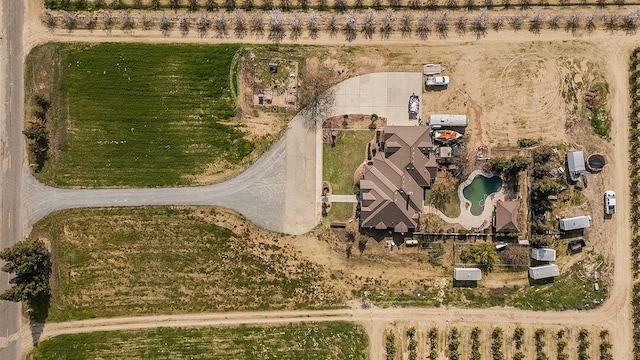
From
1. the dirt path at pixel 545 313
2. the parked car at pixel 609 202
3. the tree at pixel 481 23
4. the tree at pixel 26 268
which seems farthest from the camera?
the tree at pixel 481 23

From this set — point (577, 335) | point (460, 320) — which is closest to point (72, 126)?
point (460, 320)

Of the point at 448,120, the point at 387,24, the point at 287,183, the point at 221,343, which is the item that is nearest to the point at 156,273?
the point at 221,343

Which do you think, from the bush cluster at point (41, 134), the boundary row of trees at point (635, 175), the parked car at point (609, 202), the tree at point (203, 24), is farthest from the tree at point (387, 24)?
the bush cluster at point (41, 134)

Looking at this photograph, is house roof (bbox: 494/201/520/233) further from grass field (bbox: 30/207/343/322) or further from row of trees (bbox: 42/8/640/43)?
grass field (bbox: 30/207/343/322)

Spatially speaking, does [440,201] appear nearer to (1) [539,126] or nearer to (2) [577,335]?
(1) [539,126]

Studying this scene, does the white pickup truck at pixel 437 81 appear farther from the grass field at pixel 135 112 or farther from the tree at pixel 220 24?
the tree at pixel 220 24

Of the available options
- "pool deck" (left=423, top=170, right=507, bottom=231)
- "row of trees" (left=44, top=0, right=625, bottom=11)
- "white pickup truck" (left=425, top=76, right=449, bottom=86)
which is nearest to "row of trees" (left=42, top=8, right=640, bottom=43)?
"row of trees" (left=44, top=0, right=625, bottom=11)

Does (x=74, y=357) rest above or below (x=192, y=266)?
below
